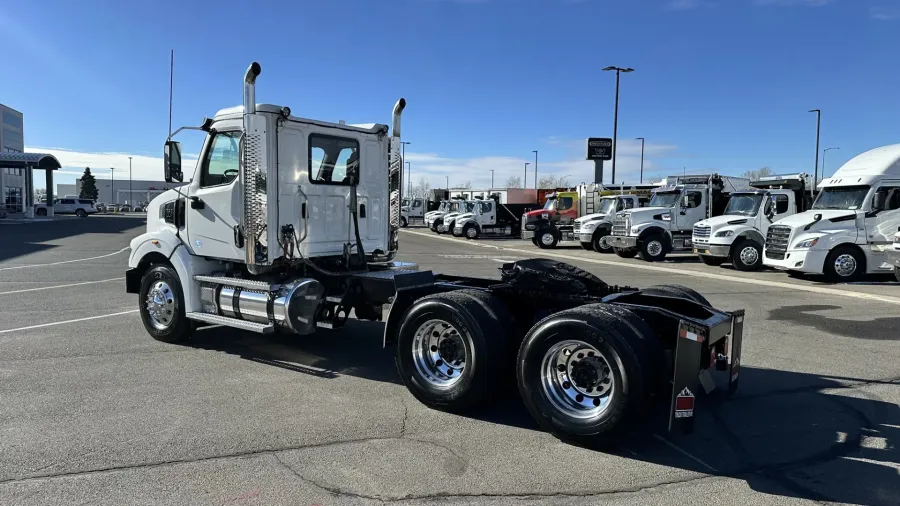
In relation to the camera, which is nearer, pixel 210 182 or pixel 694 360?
pixel 694 360

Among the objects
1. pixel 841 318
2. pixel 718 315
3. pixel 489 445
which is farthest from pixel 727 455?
pixel 841 318

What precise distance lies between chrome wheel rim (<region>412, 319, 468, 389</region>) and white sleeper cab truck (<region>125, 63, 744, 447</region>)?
0.01 metres

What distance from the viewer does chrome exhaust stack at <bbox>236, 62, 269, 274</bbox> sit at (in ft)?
20.9

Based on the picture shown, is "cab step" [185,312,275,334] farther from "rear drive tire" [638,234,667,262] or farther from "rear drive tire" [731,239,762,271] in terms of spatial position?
"rear drive tire" [638,234,667,262]

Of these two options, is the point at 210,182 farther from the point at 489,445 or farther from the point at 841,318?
the point at 841,318

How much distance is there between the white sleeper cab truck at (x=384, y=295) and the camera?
178 inches

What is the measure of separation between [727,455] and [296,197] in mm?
4890

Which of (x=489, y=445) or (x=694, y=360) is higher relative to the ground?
(x=694, y=360)

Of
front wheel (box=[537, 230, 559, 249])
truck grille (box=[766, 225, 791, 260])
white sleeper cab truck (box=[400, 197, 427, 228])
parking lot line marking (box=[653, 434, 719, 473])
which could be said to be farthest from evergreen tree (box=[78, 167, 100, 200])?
parking lot line marking (box=[653, 434, 719, 473])

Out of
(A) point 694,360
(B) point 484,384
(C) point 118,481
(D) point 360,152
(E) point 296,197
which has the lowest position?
(C) point 118,481

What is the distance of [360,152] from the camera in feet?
24.9

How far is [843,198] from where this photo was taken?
1582cm

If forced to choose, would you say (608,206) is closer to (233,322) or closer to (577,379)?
(233,322)

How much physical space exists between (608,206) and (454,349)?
2257cm
